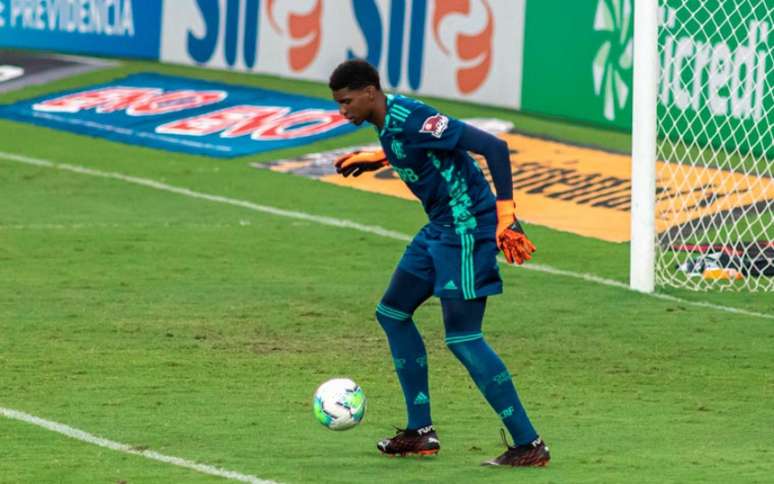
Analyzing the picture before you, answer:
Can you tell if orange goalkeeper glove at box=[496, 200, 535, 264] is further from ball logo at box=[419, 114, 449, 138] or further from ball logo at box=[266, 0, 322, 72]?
ball logo at box=[266, 0, 322, 72]

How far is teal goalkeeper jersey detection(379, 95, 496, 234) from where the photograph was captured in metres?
8.25

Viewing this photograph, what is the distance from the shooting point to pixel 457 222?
838cm

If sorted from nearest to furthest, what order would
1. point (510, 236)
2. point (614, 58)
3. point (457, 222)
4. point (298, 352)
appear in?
point (510, 236) < point (457, 222) < point (298, 352) < point (614, 58)

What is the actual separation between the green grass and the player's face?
160 cm

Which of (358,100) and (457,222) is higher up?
(358,100)

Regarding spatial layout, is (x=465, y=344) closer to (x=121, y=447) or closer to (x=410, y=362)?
(x=410, y=362)

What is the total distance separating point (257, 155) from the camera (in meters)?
19.5

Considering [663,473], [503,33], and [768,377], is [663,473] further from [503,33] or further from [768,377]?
[503,33]

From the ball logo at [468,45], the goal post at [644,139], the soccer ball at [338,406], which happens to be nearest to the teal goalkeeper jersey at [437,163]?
the soccer ball at [338,406]

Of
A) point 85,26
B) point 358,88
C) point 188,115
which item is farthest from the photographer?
point 85,26

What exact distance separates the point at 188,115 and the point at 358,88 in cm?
1301

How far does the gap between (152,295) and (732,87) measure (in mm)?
6258

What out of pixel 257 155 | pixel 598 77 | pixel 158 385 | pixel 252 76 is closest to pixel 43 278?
pixel 158 385

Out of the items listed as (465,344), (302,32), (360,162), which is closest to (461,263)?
(465,344)
